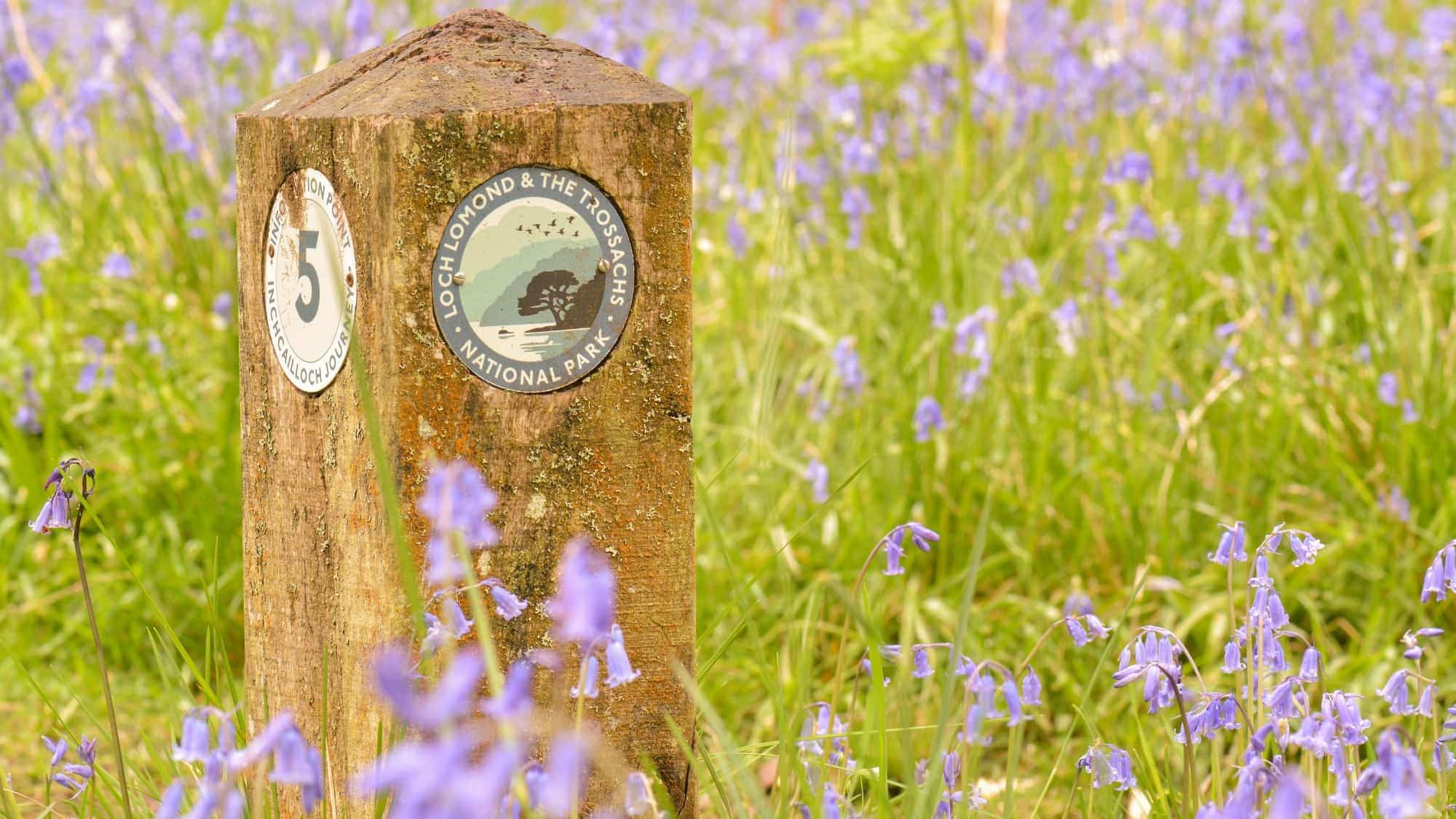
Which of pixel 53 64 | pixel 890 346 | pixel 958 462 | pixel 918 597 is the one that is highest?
pixel 53 64

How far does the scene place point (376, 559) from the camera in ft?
5.69

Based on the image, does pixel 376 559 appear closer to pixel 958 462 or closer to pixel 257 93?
pixel 958 462

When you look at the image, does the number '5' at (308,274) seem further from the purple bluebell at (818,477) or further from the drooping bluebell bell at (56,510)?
the purple bluebell at (818,477)

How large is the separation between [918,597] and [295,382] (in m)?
1.74

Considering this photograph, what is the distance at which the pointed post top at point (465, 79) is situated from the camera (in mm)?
1712

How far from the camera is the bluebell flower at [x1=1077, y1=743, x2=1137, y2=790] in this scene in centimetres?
159

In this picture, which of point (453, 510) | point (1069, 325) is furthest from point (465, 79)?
point (1069, 325)

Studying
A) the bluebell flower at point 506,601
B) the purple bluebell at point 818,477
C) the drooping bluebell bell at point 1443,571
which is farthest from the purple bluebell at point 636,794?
the purple bluebell at point 818,477

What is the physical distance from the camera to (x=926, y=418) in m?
3.08

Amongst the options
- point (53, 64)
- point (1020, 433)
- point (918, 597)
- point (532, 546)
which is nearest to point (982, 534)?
point (532, 546)

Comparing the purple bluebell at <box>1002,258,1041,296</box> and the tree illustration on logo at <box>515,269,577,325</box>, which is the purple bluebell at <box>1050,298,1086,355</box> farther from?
the tree illustration on logo at <box>515,269,577,325</box>

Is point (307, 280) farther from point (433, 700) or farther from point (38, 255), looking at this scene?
point (38, 255)

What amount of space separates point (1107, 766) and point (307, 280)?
3.55ft

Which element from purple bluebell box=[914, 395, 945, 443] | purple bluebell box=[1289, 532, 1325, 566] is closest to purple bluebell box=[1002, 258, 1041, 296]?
purple bluebell box=[914, 395, 945, 443]
